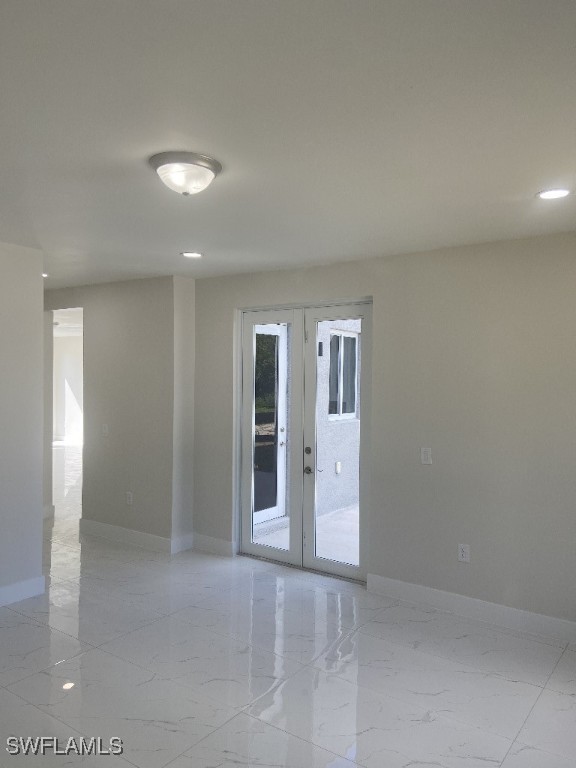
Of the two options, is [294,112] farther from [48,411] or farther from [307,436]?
[48,411]

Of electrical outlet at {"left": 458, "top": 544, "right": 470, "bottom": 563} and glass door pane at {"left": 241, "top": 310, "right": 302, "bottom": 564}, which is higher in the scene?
glass door pane at {"left": 241, "top": 310, "right": 302, "bottom": 564}

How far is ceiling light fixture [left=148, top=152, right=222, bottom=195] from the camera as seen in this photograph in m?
2.37

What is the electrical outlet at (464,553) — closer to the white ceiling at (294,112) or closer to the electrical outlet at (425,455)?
the electrical outlet at (425,455)

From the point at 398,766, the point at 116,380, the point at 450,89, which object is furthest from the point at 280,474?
the point at 450,89

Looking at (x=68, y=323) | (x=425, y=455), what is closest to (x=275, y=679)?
(x=425, y=455)

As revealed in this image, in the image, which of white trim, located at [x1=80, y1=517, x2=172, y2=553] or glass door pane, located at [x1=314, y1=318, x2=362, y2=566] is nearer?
glass door pane, located at [x1=314, y1=318, x2=362, y2=566]

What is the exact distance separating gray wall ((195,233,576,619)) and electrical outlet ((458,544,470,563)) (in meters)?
0.03

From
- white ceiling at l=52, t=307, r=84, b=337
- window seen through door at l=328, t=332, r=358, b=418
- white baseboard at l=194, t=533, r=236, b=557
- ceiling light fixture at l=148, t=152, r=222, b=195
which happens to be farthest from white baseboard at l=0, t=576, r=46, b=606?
white ceiling at l=52, t=307, r=84, b=337

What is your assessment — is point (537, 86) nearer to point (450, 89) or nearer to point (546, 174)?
point (450, 89)

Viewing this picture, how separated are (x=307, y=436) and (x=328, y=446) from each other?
20 cm

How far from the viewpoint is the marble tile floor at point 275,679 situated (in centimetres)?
252

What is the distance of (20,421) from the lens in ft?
13.6

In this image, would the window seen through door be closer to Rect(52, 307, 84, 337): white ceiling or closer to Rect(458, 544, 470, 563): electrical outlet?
Rect(458, 544, 470, 563): electrical outlet

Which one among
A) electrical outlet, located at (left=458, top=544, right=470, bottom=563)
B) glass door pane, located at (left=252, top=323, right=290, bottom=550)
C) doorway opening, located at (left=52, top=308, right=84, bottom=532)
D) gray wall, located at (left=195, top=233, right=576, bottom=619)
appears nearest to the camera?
gray wall, located at (left=195, top=233, right=576, bottom=619)
